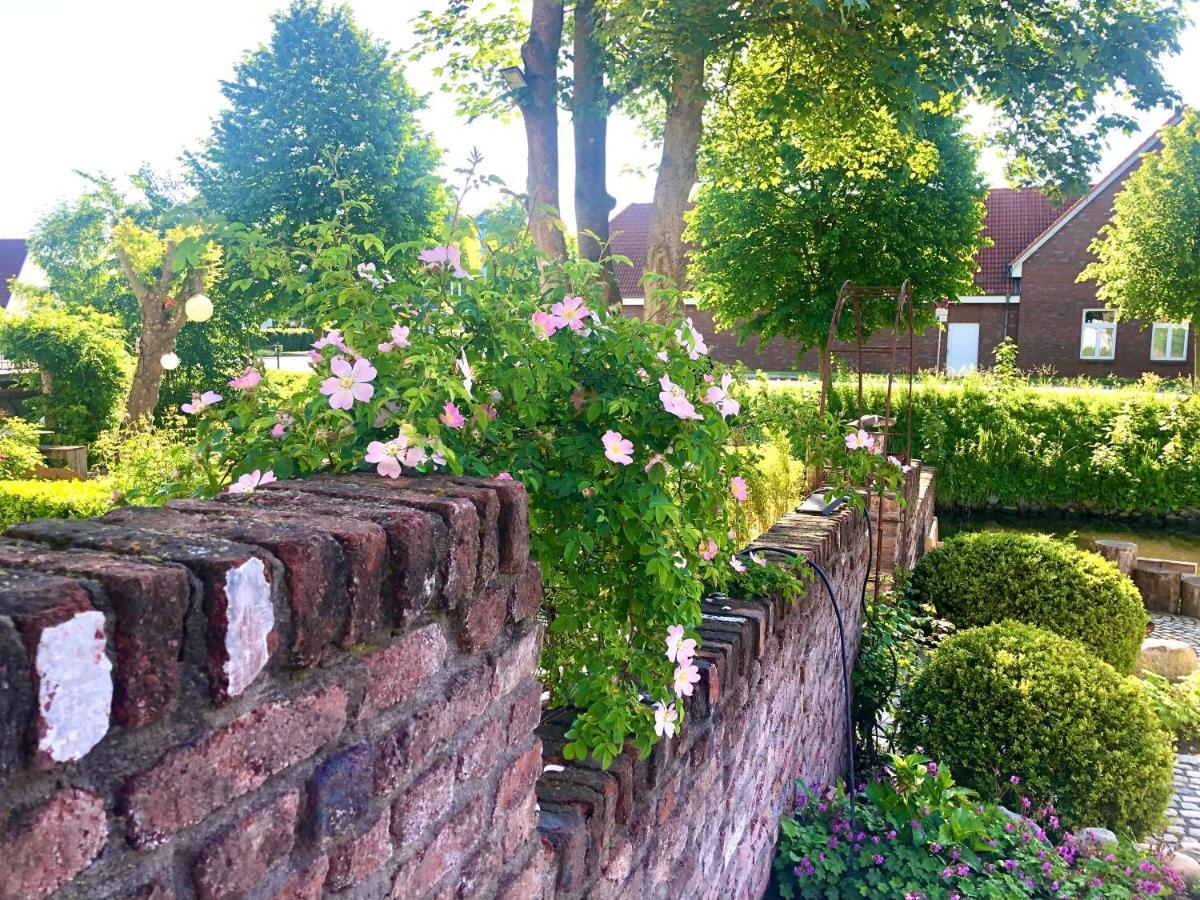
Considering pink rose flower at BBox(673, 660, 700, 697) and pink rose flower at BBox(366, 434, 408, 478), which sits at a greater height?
pink rose flower at BBox(366, 434, 408, 478)

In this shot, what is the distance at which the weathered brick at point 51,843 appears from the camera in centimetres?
73

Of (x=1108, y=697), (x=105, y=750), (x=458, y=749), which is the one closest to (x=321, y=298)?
(x=458, y=749)

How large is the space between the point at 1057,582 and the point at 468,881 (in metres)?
6.77

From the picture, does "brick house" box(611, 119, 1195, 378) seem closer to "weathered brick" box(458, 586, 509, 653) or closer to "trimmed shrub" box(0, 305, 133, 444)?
"trimmed shrub" box(0, 305, 133, 444)

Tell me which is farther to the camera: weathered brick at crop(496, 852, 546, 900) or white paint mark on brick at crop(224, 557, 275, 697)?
A: weathered brick at crop(496, 852, 546, 900)

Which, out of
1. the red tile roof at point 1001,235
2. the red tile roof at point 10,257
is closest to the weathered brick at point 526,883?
the red tile roof at point 1001,235

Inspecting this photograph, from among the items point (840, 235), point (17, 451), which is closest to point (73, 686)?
point (17, 451)

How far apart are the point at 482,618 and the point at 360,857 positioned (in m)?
0.40

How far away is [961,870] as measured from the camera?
354cm

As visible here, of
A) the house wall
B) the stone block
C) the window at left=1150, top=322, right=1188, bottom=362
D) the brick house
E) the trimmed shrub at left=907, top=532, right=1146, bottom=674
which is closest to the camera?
the trimmed shrub at left=907, top=532, right=1146, bottom=674

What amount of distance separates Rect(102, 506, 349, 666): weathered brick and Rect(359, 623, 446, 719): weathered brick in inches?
4.6

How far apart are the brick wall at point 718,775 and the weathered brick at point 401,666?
1.76 feet

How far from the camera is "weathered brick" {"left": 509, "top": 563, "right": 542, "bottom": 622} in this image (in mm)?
1541

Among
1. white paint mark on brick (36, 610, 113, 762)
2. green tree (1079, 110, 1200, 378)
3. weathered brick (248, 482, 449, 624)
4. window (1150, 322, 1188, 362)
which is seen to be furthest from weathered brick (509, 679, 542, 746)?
window (1150, 322, 1188, 362)
